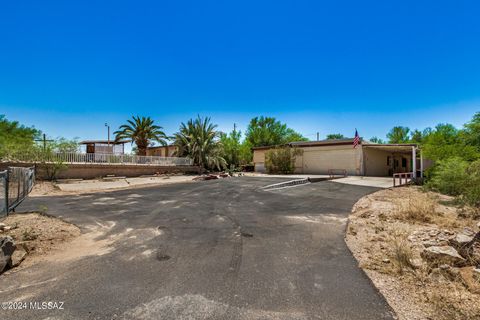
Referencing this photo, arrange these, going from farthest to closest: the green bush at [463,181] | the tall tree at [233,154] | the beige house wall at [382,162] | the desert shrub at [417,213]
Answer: the tall tree at [233,154] → the beige house wall at [382,162] → the green bush at [463,181] → the desert shrub at [417,213]

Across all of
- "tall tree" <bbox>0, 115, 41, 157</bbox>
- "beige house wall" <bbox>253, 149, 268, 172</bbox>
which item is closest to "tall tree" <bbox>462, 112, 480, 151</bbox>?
"beige house wall" <bbox>253, 149, 268, 172</bbox>

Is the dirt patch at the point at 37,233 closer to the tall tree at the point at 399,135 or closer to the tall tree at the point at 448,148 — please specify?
the tall tree at the point at 448,148

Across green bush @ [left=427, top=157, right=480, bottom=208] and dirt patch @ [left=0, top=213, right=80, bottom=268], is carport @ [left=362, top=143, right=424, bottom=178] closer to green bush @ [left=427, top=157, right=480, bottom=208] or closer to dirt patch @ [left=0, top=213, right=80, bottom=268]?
green bush @ [left=427, top=157, right=480, bottom=208]

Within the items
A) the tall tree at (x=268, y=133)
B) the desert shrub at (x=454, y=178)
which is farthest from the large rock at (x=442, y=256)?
the tall tree at (x=268, y=133)

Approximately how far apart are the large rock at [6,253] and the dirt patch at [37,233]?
20cm

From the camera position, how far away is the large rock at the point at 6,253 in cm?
366

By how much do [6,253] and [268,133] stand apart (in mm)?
43593

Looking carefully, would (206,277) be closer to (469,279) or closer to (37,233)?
(469,279)

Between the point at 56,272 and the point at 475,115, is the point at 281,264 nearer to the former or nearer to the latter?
the point at 56,272

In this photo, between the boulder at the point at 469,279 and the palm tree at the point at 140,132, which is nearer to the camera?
the boulder at the point at 469,279

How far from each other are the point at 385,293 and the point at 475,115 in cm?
1574

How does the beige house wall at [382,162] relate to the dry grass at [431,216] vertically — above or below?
above

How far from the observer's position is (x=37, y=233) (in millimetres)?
5312

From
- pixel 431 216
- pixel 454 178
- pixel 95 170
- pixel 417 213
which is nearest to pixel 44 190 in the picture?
pixel 95 170
